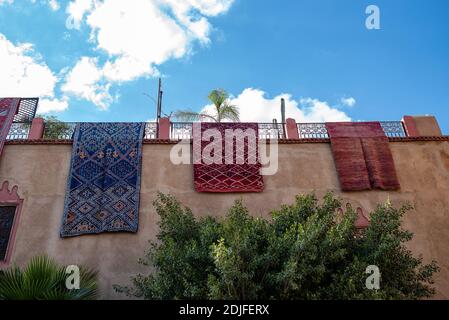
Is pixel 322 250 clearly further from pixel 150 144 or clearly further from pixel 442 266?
pixel 150 144

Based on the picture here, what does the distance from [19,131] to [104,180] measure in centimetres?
239

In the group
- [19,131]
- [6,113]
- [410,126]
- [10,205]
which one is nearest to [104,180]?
[10,205]

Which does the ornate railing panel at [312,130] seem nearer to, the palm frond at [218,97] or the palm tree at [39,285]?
the palm frond at [218,97]

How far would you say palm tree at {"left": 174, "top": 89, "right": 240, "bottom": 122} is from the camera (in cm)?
1012

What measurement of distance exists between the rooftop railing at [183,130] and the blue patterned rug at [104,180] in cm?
27

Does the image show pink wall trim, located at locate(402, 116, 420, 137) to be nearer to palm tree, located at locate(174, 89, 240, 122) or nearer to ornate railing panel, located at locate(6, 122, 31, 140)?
palm tree, located at locate(174, 89, 240, 122)

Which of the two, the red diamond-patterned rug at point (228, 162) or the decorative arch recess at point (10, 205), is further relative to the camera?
the red diamond-patterned rug at point (228, 162)

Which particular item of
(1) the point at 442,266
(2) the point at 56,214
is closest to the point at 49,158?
(2) the point at 56,214

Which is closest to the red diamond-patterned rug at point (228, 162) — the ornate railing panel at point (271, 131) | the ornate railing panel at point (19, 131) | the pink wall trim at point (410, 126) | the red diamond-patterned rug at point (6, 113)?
the ornate railing panel at point (271, 131)

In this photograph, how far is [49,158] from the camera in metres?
8.69

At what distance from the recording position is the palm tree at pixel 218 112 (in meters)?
10.1

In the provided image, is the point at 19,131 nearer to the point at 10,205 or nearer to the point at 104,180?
the point at 10,205
